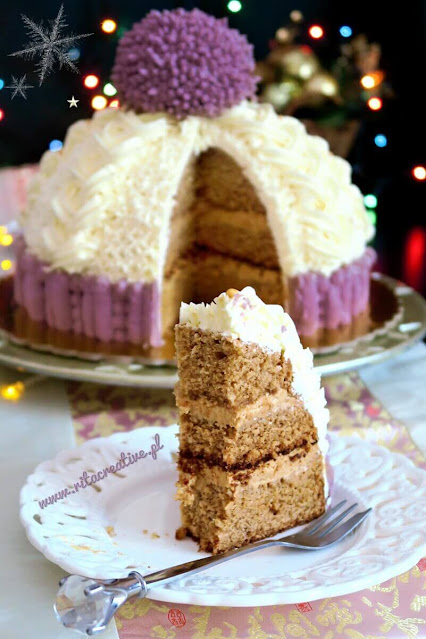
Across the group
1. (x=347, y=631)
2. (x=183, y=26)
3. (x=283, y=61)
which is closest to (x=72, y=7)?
(x=183, y=26)

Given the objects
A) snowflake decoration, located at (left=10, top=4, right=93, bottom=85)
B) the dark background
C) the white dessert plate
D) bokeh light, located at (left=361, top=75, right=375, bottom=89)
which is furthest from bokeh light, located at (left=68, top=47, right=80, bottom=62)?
bokeh light, located at (left=361, top=75, right=375, bottom=89)

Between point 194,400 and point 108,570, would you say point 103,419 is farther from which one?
point 108,570

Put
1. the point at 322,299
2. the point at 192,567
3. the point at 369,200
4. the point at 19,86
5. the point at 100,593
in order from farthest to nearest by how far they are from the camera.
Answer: the point at 369,200
the point at 322,299
the point at 19,86
the point at 192,567
the point at 100,593

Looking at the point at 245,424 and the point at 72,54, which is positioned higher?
the point at 72,54

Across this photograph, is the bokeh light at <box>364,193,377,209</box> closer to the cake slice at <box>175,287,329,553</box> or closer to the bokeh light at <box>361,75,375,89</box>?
the bokeh light at <box>361,75,375,89</box>

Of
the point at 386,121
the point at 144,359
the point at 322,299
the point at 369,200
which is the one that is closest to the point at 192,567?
the point at 144,359

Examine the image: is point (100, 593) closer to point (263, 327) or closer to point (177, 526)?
point (177, 526)

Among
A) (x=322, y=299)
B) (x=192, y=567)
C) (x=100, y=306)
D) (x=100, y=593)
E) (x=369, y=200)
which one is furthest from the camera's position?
(x=369, y=200)
